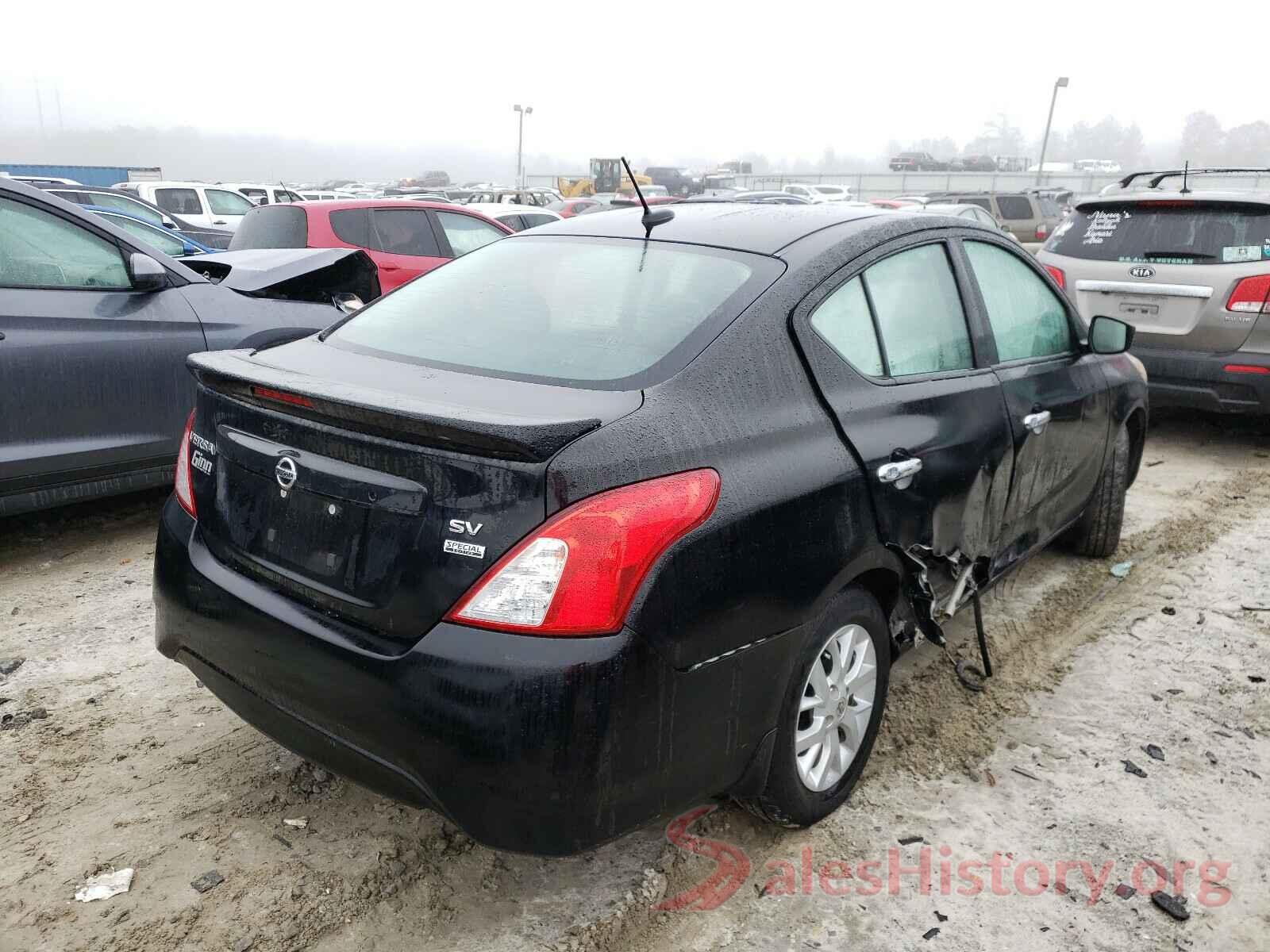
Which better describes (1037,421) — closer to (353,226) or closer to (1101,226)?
(1101,226)

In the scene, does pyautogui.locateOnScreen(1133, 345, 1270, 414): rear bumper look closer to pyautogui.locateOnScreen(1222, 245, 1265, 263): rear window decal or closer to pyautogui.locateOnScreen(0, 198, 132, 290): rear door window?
pyautogui.locateOnScreen(1222, 245, 1265, 263): rear window decal

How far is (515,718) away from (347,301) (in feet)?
13.3

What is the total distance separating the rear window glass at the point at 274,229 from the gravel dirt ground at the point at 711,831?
5.07m

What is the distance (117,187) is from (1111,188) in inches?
762

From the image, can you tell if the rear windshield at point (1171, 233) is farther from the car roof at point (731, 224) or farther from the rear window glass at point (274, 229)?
the rear window glass at point (274, 229)

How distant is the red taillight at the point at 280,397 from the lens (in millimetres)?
2250

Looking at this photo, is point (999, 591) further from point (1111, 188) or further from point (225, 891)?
point (1111, 188)

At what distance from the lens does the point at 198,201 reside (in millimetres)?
19281

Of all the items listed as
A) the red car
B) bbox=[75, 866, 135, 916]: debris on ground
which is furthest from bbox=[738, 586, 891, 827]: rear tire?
the red car

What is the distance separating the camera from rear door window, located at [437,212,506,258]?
9.09 m

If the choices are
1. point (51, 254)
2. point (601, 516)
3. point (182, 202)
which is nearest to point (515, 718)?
point (601, 516)

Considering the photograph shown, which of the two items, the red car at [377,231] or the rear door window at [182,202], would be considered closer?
the red car at [377,231]

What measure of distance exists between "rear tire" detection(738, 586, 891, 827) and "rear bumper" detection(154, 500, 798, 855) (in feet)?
0.36

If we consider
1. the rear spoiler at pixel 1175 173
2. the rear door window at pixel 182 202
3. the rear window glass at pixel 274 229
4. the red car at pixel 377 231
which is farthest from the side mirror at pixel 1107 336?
the rear door window at pixel 182 202
